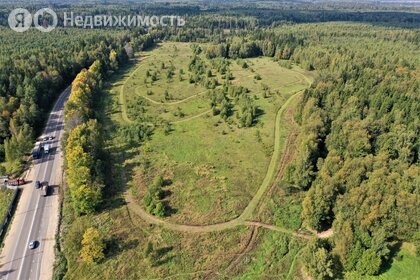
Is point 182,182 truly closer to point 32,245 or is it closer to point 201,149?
point 201,149

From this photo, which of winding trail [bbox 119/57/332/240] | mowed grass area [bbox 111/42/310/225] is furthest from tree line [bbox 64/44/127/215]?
mowed grass area [bbox 111/42/310/225]

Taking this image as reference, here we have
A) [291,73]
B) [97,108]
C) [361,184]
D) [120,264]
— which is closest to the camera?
[120,264]

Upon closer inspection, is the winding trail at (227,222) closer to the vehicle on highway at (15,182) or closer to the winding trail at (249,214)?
the winding trail at (249,214)

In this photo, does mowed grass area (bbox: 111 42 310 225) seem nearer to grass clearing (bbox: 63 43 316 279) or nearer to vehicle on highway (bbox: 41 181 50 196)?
grass clearing (bbox: 63 43 316 279)

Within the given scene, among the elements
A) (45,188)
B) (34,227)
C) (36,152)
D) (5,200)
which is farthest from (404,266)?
(36,152)

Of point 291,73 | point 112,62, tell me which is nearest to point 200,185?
point 291,73

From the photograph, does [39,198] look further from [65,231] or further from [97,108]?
[97,108]
